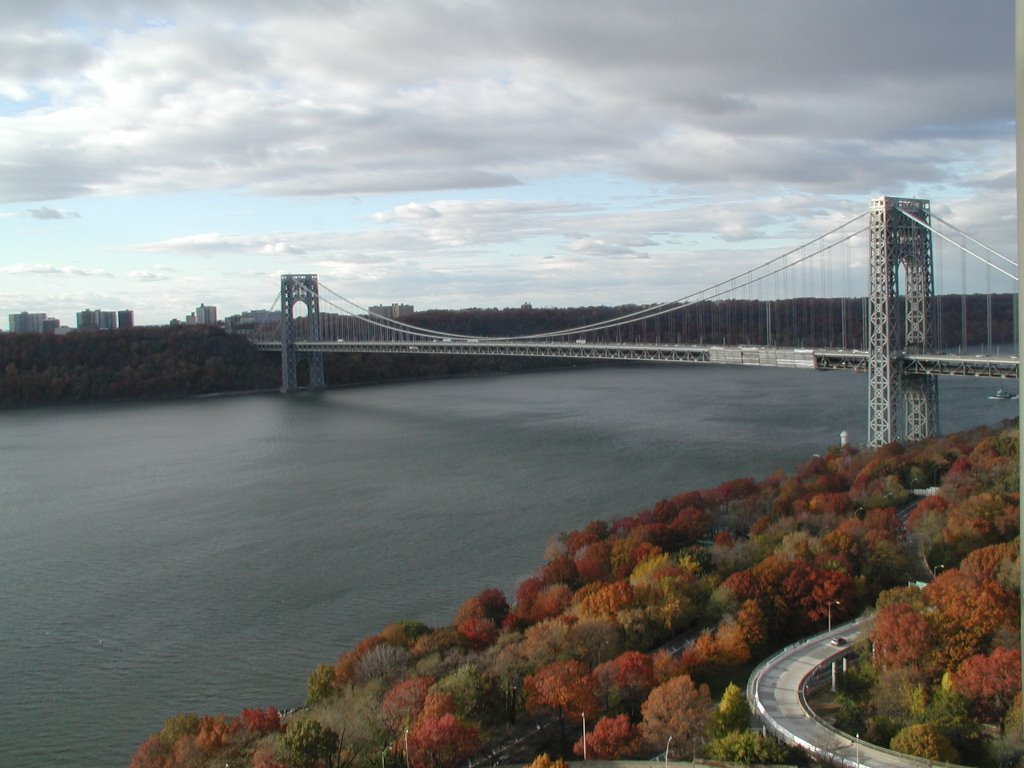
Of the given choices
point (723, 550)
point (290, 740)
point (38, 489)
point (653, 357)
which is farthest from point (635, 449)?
point (290, 740)

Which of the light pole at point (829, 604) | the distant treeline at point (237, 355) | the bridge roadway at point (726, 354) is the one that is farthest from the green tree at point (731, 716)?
the distant treeline at point (237, 355)

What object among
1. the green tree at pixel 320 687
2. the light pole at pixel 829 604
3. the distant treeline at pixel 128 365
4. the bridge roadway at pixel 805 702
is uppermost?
the distant treeline at pixel 128 365

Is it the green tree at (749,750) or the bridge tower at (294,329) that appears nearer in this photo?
the green tree at (749,750)

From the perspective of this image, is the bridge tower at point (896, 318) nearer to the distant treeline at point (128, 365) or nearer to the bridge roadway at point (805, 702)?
Result: the bridge roadway at point (805, 702)

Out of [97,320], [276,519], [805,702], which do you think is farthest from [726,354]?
[97,320]

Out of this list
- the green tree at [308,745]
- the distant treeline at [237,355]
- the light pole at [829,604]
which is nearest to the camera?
the green tree at [308,745]

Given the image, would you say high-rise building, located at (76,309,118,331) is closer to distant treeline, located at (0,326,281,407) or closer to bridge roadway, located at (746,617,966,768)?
distant treeline, located at (0,326,281,407)

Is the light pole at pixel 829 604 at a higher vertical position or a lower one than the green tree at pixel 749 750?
higher

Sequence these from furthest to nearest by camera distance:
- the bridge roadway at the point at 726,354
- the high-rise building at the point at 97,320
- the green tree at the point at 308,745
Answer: the high-rise building at the point at 97,320 → the bridge roadway at the point at 726,354 → the green tree at the point at 308,745

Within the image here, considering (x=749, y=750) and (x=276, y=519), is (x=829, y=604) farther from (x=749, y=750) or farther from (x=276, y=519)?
(x=276, y=519)
